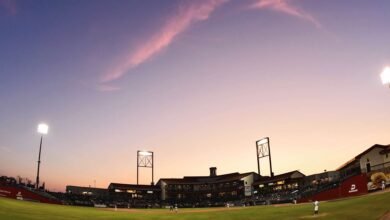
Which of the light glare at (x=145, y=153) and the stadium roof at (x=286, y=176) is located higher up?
the light glare at (x=145, y=153)

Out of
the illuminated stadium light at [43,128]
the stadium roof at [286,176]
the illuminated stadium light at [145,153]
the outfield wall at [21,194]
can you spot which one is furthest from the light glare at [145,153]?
the illuminated stadium light at [43,128]

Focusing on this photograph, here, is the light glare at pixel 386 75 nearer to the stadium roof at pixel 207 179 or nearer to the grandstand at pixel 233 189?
the grandstand at pixel 233 189

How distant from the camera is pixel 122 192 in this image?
113312 mm

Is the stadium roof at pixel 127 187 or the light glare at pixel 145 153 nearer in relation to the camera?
the stadium roof at pixel 127 187

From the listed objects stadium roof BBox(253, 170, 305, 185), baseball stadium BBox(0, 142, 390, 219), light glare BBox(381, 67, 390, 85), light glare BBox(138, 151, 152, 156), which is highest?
light glare BBox(138, 151, 152, 156)

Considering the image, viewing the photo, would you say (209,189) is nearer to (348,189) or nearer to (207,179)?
(207,179)

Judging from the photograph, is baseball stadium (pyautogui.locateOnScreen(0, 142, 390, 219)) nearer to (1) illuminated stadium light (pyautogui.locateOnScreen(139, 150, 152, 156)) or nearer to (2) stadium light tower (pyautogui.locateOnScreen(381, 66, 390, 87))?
(1) illuminated stadium light (pyautogui.locateOnScreen(139, 150, 152, 156))

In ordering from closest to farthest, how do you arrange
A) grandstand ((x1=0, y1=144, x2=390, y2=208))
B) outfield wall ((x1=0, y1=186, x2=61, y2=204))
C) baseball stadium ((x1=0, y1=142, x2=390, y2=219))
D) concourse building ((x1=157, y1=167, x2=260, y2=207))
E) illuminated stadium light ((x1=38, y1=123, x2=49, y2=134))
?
baseball stadium ((x1=0, y1=142, x2=390, y2=219)) < grandstand ((x1=0, y1=144, x2=390, y2=208)) < outfield wall ((x1=0, y1=186, x2=61, y2=204)) < illuminated stadium light ((x1=38, y1=123, x2=49, y2=134)) < concourse building ((x1=157, y1=167, x2=260, y2=207))

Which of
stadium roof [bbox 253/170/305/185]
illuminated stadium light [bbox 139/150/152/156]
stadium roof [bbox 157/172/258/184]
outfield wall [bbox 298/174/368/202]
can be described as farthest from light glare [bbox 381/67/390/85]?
illuminated stadium light [bbox 139/150/152/156]

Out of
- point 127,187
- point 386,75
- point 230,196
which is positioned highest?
point 386,75

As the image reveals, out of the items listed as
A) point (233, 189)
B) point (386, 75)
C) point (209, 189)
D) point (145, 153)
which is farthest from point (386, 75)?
point (145, 153)

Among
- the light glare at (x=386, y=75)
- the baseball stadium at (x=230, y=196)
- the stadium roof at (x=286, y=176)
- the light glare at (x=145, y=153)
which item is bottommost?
the baseball stadium at (x=230, y=196)

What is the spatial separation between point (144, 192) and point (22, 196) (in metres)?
52.0

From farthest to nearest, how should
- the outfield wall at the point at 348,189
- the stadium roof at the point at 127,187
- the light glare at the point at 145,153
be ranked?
the light glare at the point at 145,153 < the stadium roof at the point at 127,187 < the outfield wall at the point at 348,189
